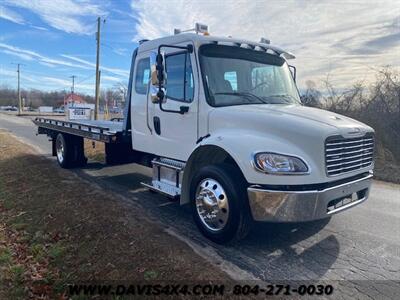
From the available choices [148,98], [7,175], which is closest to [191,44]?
[148,98]

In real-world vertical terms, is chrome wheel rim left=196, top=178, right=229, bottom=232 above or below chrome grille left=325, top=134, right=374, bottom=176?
below

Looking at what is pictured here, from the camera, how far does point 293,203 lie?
12.2ft

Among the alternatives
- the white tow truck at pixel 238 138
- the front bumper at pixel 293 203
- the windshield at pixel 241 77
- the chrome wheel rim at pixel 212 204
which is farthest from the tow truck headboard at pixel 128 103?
the front bumper at pixel 293 203

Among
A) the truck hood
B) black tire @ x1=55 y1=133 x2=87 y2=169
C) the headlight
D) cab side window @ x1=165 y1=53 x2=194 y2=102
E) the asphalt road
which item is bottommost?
the asphalt road

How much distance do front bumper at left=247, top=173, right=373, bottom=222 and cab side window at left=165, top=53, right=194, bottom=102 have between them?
72.1 inches

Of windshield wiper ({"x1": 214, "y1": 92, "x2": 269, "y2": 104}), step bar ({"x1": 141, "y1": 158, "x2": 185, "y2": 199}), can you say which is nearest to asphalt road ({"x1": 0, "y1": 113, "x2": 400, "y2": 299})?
step bar ({"x1": 141, "y1": 158, "x2": 185, "y2": 199})

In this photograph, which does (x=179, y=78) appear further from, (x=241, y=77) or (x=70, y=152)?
(x=70, y=152)

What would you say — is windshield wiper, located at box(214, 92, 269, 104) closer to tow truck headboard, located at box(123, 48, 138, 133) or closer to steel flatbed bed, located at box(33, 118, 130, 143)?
tow truck headboard, located at box(123, 48, 138, 133)

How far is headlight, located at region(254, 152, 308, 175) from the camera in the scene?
12.2 ft

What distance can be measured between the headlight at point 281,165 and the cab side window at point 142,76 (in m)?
3.03

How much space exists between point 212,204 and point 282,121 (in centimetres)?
131

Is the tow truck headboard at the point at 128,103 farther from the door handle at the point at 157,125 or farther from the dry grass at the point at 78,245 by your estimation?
the dry grass at the point at 78,245

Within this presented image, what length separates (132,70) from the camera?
650 centimetres

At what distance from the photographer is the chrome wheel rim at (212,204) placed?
4160 millimetres
